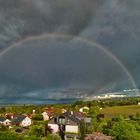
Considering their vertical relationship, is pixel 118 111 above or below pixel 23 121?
above

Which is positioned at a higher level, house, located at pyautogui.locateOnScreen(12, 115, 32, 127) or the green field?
the green field

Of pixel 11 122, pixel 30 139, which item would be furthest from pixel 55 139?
pixel 11 122

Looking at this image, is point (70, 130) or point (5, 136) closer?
point (5, 136)

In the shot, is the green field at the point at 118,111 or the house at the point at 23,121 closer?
the house at the point at 23,121

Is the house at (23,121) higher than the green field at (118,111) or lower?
Result: lower

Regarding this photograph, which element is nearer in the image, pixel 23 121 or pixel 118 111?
pixel 23 121

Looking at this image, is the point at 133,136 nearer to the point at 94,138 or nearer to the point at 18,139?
the point at 94,138

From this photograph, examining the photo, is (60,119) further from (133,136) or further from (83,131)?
(83,131)

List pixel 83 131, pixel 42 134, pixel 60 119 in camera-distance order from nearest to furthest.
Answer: pixel 60 119 < pixel 83 131 < pixel 42 134

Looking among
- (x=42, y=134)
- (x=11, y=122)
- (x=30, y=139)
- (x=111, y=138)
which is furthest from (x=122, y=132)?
(x=11, y=122)

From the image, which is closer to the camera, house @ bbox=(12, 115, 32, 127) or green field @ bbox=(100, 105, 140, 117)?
house @ bbox=(12, 115, 32, 127)

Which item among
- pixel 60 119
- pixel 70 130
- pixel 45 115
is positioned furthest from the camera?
pixel 45 115
